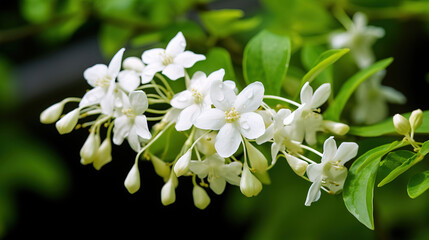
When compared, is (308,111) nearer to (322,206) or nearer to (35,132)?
(322,206)

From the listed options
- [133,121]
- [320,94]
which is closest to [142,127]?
[133,121]

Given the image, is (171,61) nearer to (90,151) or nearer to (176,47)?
(176,47)

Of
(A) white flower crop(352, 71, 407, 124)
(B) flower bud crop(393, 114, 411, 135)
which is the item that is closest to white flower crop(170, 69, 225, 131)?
(B) flower bud crop(393, 114, 411, 135)

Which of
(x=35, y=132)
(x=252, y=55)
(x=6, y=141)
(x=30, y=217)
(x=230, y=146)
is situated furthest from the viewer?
(x=30, y=217)

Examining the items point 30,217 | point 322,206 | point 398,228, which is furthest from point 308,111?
point 30,217

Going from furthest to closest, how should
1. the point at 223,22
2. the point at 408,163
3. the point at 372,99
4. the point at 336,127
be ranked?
the point at 372,99 < the point at 223,22 < the point at 336,127 < the point at 408,163

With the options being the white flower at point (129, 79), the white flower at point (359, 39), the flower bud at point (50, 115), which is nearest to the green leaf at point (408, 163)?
the white flower at point (129, 79)
